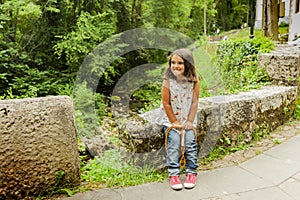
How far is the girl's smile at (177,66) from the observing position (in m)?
2.29

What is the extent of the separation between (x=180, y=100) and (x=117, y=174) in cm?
82

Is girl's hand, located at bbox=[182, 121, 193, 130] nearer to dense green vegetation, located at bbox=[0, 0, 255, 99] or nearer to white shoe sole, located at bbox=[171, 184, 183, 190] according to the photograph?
white shoe sole, located at bbox=[171, 184, 183, 190]

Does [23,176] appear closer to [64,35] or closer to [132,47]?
[64,35]

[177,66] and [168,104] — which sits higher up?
[177,66]

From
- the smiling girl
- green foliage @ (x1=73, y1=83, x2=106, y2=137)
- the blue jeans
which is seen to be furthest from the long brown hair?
green foliage @ (x1=73, y1=83, x2=106, y2=137)

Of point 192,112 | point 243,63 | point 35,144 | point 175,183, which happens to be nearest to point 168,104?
point 192,112

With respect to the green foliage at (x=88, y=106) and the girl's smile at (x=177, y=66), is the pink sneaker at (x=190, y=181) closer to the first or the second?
the girl's smile at (x=177, y=66)

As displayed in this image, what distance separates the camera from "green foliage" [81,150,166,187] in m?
2.26

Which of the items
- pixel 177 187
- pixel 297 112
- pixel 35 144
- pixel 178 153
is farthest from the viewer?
pixel 297 112

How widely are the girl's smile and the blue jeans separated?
46cm

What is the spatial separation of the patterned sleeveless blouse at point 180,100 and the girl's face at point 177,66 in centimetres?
8

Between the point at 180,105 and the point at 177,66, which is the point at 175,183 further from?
the point at 177,66

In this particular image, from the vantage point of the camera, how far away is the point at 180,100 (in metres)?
2.33

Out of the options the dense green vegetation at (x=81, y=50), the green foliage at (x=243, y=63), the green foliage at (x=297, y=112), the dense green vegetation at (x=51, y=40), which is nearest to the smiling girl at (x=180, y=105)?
the green foliage at (x=243, y=63)
